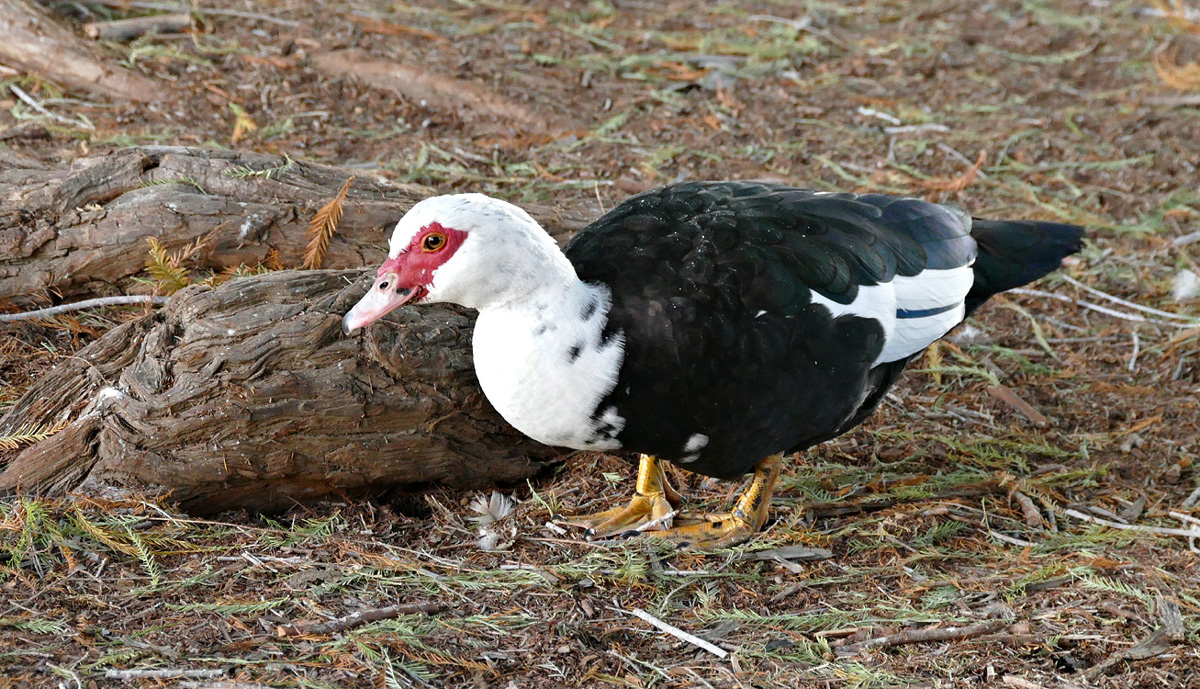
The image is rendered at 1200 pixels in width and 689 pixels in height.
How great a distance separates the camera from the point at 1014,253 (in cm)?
364

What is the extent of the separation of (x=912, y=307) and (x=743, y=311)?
0.64 m

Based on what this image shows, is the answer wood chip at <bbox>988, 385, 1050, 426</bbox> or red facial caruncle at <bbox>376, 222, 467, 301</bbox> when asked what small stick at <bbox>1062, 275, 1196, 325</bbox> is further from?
red facial caruncle at <bbox>376, 222, 467, 301</bbox>

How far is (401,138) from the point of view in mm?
5023

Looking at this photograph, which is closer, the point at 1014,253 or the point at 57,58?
the point at 1014,253

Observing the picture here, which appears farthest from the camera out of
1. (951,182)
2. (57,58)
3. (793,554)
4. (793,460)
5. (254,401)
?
(951,182)

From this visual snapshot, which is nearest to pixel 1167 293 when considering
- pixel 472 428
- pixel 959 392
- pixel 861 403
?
pixel 959 392

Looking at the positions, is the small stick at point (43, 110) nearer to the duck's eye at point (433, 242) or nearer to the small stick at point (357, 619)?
the duck's eye at point (433, 242)

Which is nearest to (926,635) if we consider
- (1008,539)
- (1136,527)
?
(1008,539)

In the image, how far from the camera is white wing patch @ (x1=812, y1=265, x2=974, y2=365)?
3.22 m

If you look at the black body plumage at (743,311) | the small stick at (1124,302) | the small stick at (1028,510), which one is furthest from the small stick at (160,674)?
the small stick at (1124,302)

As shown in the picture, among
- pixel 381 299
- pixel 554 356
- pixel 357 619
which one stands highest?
pixel 381 299

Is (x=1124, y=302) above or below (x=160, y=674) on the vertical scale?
below

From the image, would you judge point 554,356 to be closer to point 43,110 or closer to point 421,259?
point 421,259

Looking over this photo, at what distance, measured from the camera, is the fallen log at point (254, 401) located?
121 inches
